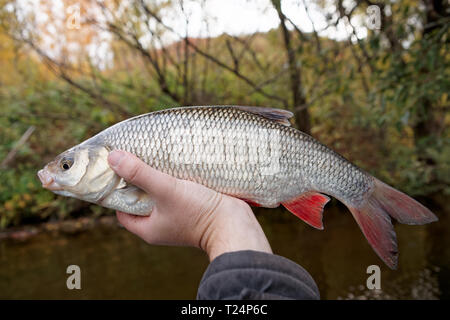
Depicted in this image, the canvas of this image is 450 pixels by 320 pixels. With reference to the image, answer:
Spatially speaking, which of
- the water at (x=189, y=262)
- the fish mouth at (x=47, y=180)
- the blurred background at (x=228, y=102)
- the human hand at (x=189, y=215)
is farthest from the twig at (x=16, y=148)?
the human hand at (x=189, y=215)

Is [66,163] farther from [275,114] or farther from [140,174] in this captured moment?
[275,114]

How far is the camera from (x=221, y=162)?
135 centimetres

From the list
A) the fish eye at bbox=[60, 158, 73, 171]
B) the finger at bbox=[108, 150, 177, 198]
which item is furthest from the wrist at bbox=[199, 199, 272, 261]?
the fish eye at bbox=[60, 158, 73, 171]

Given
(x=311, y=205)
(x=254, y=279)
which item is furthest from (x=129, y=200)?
(x=311, y=205)

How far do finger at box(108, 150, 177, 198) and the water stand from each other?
106 inches

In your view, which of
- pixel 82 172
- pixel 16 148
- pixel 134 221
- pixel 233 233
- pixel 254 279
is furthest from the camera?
pixel 16 148

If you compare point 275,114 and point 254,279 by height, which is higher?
point 275,114

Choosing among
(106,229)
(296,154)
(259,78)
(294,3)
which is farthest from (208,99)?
(296,154)

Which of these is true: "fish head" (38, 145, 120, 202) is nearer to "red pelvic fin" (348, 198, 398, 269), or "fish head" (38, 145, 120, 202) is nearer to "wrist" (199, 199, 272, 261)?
"wrist" (199, 199, 272, 261)

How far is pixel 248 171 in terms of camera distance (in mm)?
1373

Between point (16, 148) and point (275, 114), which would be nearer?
point (275, 114)

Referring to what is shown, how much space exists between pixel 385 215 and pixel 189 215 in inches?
31.9
